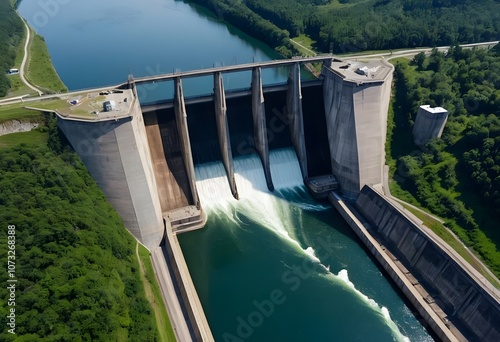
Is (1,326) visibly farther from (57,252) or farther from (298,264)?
(298,264)

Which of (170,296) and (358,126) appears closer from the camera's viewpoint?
(170,296)

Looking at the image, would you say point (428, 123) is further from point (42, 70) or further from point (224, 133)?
point (42, 70)

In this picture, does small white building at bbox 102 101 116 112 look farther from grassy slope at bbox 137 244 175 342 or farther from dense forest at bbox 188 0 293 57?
dense forest at bbox 188 0 293 57

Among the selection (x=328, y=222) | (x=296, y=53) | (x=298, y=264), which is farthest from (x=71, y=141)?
(x=296, y=53)

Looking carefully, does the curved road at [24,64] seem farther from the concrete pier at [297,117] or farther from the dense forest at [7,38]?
the concrete pier at [297,117]

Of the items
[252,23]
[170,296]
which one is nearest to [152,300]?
[170,296]

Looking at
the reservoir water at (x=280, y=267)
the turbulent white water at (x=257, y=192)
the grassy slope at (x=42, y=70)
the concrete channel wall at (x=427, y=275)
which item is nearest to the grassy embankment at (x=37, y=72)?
the grassy slope at (x=42, y=70)

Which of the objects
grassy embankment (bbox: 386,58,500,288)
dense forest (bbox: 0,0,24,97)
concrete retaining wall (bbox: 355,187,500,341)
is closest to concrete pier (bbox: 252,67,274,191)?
concrete retaining wall (bbox: 355,187,500,341)
